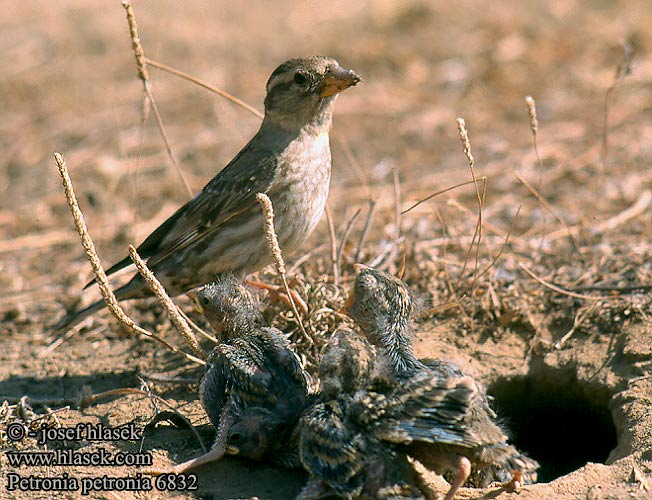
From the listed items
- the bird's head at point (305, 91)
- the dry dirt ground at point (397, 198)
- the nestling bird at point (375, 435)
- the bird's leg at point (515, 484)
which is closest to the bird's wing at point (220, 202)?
the bird's head at point (305, 91)

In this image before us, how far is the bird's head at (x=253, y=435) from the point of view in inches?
181

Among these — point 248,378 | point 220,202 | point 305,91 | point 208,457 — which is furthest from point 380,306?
point 305,91

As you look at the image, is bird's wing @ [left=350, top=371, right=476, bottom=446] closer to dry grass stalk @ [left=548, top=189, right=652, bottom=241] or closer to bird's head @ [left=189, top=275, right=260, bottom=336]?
bird's head @ [left=189, top=275, right=260, bottom=336]

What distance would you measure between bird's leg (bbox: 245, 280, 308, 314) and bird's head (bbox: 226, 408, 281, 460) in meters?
1.08

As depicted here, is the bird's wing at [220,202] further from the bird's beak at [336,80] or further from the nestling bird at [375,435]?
the nestling bird at [375,435]

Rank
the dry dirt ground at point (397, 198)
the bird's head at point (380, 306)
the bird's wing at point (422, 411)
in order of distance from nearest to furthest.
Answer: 1. the bird's wing at point (422, 411)
2. the bird's head at point (380, 306)
3. the dry dirt ground at point (397, 198)

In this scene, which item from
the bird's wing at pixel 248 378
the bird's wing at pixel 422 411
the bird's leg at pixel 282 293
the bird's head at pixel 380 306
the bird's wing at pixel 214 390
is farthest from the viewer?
the bird's leg at pixel 282 293

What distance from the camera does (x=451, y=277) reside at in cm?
648

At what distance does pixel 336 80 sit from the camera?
621 centimetres

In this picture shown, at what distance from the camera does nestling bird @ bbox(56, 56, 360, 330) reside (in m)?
6.14

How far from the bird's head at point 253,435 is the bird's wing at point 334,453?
1.19 ft

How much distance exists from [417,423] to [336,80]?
9.02ft

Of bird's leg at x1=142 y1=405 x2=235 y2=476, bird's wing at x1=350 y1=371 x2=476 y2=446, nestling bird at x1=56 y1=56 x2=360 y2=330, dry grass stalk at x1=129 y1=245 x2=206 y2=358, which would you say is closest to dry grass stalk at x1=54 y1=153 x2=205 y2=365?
dry grass stalk at x1=129 y1=245 x2=206 y2=358

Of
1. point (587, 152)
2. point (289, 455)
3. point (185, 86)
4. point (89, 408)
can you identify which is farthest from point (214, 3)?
point (289, 455)
